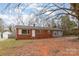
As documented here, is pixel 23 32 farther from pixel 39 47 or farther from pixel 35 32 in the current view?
pixel 39 47

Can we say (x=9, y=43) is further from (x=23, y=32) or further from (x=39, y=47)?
(x=39, y=47)

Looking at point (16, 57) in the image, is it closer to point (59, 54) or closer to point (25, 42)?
point (25, 42)

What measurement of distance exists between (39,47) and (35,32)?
0.56 ft

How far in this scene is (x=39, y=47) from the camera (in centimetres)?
386

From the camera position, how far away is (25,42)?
3879 mm

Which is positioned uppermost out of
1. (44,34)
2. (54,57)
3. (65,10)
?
(65,10)

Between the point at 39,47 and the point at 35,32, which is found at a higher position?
the point at 35,32

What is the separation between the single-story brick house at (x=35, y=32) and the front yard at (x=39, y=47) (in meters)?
0.04

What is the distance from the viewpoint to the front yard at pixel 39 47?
3838mm

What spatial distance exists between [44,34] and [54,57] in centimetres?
28

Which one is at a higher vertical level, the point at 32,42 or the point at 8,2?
the point at 8,2

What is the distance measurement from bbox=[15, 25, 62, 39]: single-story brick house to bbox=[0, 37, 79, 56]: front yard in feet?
0.15

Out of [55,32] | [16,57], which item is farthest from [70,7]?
[16,57]

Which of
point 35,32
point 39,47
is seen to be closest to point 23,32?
point 35,32
